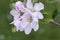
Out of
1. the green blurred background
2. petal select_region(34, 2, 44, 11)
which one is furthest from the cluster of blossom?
the green blurred background

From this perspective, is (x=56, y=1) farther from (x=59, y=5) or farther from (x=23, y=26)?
(x=23, y=26)

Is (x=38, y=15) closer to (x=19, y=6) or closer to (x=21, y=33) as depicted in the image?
(x=19, y=6)

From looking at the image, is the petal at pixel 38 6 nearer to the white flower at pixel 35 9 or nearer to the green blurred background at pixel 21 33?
the white flower at pixel 35 9

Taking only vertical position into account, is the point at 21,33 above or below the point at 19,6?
below

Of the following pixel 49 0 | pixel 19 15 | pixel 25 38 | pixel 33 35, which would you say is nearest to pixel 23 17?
pixel 19 15

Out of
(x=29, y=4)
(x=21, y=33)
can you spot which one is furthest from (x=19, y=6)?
(x=21, y=33)

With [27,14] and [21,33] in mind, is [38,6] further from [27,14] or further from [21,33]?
[21,33]

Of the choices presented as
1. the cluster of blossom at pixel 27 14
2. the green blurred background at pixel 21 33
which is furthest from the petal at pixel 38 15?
the green blurred background at pixel 21 33

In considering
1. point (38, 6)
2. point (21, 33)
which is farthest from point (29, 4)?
point (21, 33)

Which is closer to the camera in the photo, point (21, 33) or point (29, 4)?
point (29, 4)
